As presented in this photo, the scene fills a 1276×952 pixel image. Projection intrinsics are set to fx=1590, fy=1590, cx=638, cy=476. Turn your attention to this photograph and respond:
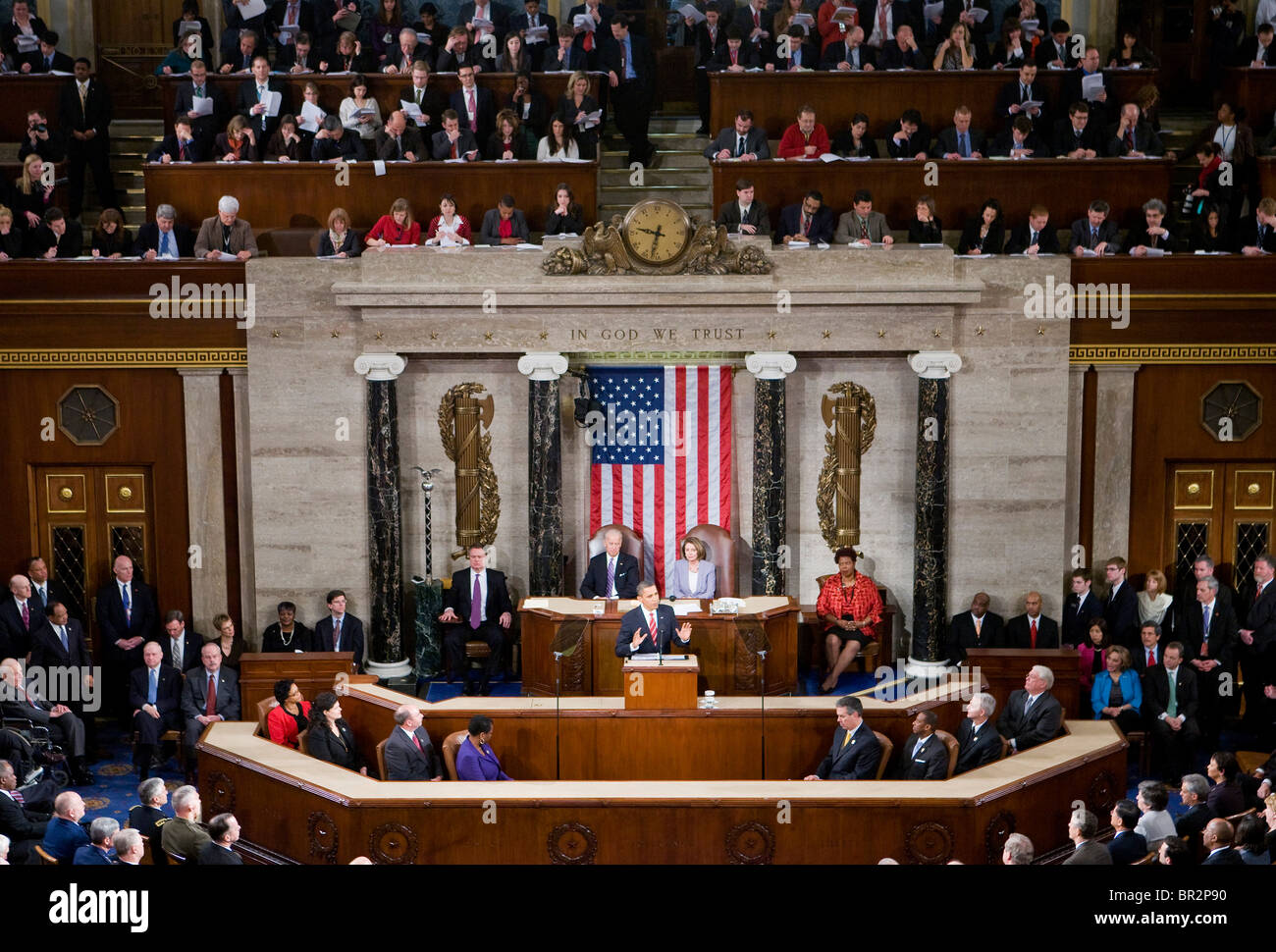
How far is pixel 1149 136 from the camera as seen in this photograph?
16.0 metres

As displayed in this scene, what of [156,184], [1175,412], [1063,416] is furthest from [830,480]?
[156,184]

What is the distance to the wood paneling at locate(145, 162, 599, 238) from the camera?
618 inches

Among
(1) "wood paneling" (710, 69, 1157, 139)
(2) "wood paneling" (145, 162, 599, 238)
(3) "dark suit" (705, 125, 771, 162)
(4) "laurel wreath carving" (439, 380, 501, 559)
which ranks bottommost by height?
(4) "laurel wreath carving" (439, 380, 501, 559)

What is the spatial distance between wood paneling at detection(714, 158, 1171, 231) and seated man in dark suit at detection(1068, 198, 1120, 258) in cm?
54

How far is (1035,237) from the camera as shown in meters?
15.2

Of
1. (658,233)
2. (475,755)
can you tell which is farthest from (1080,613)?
(475,755)

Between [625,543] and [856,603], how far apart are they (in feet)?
7.66

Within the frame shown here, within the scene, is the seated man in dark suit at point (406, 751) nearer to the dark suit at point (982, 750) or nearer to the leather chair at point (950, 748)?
the leather chair at point (950, 748)

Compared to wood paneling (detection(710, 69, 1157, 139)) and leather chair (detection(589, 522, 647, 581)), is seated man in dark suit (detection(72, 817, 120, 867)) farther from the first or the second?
wood paneling (detection(710, 69, 1157, 139))

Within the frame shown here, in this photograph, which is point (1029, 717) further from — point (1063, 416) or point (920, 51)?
point (920, 51)

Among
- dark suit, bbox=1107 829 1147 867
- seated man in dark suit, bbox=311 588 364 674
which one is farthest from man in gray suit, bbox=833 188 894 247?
dark suit, bbox=1107 829 1147 867

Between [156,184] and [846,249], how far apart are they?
22.4 feet

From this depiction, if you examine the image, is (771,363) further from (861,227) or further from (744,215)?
(861,227)

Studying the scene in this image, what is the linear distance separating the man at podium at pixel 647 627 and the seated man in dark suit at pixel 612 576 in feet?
4.92
